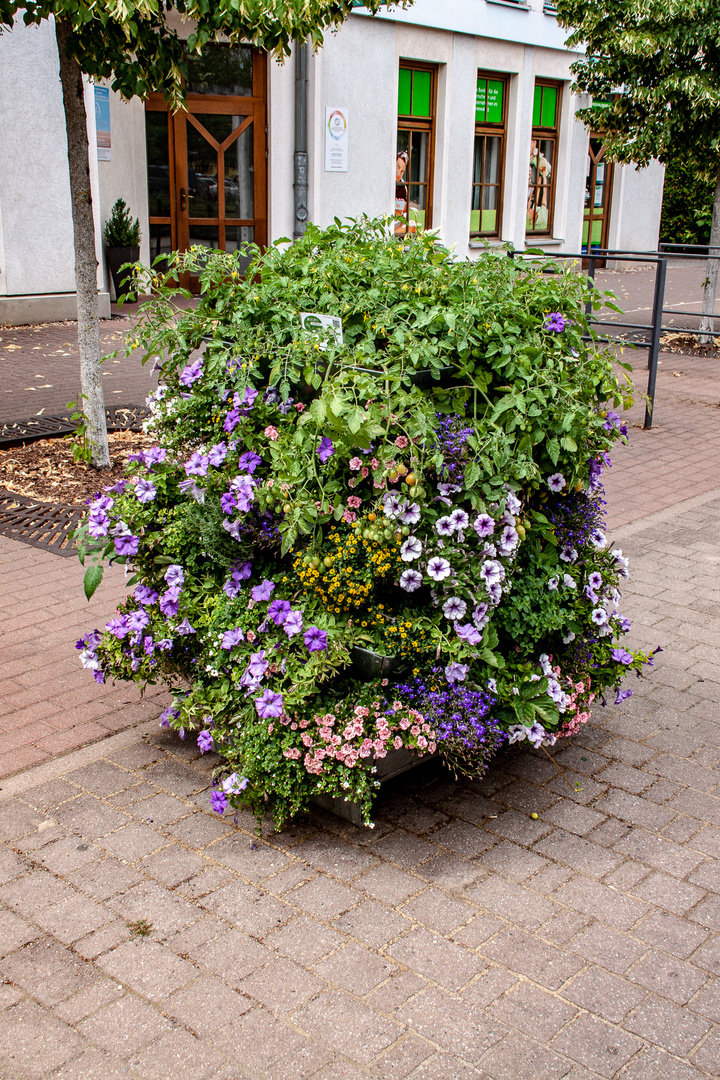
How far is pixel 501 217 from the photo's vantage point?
1961 centimetres

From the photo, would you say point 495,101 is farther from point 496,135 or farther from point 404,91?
point 404,91

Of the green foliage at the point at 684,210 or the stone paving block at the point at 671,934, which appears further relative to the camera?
the green foliage at the point at 684,210

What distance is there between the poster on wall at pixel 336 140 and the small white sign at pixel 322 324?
43.3 ft

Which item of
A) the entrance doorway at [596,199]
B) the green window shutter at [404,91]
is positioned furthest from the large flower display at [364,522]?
the entrance doorway at [596,199]

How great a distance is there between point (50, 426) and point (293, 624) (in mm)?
5486

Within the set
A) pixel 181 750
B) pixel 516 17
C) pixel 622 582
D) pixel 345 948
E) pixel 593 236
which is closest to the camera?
pixel 345 948

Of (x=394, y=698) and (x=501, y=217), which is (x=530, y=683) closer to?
(x=394, y=698)

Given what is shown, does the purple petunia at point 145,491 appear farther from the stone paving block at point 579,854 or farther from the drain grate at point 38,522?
the drain grate at point 38,522

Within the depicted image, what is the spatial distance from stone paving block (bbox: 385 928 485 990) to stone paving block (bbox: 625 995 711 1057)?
40 centimetres

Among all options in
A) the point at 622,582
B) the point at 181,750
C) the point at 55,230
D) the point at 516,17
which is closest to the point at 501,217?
the point at 516,17

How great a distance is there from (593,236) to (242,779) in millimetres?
21809

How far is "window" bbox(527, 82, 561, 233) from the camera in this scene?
65.2 ft

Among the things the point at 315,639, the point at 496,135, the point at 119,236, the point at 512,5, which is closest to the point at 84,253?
the point at 315,639

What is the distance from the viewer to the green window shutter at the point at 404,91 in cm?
1692
